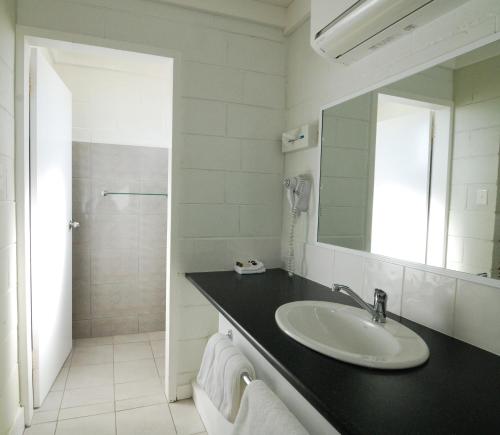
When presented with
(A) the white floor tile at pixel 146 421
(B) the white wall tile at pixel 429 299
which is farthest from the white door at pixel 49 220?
(B) the white wall tile at pixel 429 299

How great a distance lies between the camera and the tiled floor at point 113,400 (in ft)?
5.82

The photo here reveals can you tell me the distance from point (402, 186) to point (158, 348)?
220cm

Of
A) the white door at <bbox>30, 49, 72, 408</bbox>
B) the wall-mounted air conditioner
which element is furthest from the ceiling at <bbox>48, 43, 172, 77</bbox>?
the wall-mounted air conditioner

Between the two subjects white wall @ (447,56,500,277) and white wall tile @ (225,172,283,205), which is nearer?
white wall @ (447,56,500,277)

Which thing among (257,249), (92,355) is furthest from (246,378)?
(92,355)

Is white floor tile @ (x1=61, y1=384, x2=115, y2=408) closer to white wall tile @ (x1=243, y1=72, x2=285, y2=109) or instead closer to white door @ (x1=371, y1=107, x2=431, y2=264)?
white door @ (x1=371, y1=107, x2=431, y2=264)

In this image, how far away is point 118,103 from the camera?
109 inches

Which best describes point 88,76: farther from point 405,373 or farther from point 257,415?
point 405,373

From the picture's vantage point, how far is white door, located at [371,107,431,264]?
118 cm

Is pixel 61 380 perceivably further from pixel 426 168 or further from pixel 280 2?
pixel 280 2

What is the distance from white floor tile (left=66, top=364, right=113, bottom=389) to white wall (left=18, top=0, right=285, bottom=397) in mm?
583

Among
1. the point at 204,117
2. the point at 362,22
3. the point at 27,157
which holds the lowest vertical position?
the point at 27,157

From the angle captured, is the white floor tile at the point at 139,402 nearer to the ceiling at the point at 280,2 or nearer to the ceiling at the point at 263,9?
the ceiling at the point at 263,9

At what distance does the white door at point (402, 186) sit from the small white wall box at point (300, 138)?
1.37 ft
